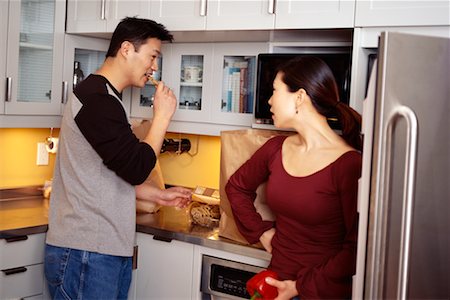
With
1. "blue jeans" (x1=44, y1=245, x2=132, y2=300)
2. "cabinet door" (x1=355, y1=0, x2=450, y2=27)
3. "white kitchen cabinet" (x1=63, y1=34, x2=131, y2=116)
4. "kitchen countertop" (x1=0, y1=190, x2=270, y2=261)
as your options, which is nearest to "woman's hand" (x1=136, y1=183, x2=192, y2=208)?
"kitchen countertop" (x1=0, y1=190, x2=270, y2=261)

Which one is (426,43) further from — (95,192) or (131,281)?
(131,281)

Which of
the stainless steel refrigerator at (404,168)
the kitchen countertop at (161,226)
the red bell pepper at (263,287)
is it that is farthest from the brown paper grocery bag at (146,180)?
the stainless steel refrigerator at (404,168)

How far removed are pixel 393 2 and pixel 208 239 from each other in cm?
114

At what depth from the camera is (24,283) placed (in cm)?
289

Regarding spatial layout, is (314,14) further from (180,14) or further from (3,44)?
(3,44)

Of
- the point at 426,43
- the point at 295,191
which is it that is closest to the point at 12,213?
the point at 295,191

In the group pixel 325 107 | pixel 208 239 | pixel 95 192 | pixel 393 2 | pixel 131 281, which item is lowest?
pixel 131 281

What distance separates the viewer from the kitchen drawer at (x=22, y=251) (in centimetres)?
280

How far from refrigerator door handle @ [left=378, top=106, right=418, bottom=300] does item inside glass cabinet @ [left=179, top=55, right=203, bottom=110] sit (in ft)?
5.33

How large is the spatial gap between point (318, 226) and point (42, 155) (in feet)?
6.45

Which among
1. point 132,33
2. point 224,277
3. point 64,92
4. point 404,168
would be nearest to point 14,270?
point 224,277

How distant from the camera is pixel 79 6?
11.0ft

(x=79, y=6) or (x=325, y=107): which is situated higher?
(x=79, y=6)

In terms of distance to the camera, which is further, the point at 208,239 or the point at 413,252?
the point at 208,239
